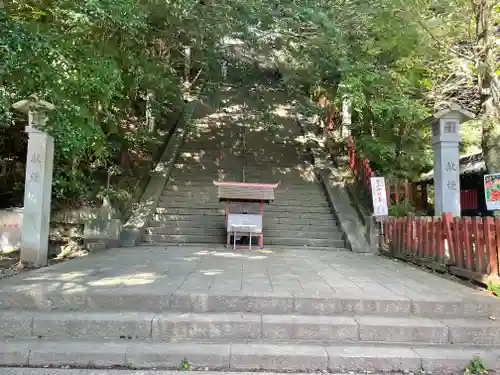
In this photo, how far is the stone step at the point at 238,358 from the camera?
12.1 ft

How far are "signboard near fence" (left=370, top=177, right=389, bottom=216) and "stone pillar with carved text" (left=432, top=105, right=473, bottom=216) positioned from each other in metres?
1.37

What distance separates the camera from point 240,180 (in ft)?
41.6

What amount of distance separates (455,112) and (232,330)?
616cm

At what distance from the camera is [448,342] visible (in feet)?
13.6

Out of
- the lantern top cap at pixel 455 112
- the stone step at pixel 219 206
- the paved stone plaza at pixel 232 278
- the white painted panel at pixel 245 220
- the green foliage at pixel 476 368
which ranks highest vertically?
the lantern top cap at pixel 455 112

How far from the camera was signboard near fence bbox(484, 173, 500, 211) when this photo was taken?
19.0ft

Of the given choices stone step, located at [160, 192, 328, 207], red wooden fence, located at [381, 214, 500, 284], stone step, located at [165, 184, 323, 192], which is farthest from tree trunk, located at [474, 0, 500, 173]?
stone step, located at [165, 184, 323, 192]

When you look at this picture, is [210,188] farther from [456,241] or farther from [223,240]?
[456,241]

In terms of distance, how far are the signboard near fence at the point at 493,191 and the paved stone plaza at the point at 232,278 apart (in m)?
1.28

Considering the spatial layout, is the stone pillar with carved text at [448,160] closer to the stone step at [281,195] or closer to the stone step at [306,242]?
the stone step at [306,242]

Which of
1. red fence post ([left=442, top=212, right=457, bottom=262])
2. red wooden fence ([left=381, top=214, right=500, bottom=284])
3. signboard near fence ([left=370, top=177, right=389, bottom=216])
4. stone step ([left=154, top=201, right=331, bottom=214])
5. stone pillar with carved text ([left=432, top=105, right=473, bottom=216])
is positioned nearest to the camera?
red wooden fence ([left=381, top=214, right=500, bottom=284])

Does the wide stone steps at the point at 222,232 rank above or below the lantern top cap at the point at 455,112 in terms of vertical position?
below

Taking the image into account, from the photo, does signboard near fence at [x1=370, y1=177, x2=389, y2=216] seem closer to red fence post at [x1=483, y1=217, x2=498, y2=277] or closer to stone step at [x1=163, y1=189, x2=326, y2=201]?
A: stone step at [x1=163, y1=189, x2=326, y2=201]

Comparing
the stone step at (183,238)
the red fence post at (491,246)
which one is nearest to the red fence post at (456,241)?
the red fence post at (491,246)
